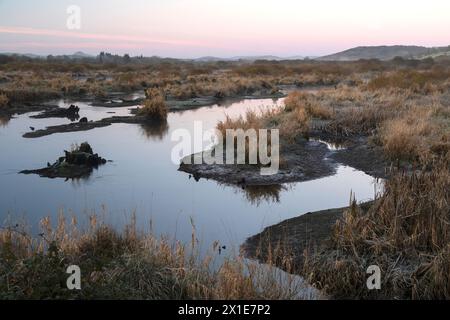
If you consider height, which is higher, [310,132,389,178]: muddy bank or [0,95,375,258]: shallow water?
[310,132,389,178]: muddy bank

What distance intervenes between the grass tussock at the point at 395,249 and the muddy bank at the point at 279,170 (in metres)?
4.05

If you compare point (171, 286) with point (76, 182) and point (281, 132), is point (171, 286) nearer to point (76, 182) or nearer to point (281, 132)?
point (76, 182)

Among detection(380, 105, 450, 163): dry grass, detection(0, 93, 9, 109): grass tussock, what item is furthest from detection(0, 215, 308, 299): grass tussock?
detection(0, 93, 9, 109): grass tussock

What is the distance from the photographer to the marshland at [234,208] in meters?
4.99

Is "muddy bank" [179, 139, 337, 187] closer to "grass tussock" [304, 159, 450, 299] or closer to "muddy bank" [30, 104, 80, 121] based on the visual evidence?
"grass tussock" [304, 159, 450, 299]

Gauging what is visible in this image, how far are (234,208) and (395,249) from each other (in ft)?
12.2

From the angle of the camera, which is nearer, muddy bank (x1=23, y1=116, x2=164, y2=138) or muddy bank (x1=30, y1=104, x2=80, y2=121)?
muddy bank (x1=23, y1=116, x2=164, y2=138)

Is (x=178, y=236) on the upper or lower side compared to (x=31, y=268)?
lower

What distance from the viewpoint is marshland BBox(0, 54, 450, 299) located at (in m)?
4.99

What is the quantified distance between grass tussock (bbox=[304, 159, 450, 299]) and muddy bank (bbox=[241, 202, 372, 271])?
380 millimetres
